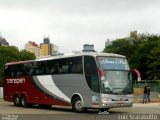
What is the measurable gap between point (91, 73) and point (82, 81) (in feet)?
3.38

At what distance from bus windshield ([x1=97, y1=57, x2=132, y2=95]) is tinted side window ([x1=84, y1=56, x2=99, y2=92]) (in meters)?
0.36

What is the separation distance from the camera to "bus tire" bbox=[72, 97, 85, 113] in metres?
27.1

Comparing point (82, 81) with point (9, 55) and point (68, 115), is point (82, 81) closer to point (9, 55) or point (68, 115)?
point (68, 115)

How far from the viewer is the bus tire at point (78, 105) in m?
27.1

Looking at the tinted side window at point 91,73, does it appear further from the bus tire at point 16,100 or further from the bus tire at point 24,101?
the bus tire at point 16,100

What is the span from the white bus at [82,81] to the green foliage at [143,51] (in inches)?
2469

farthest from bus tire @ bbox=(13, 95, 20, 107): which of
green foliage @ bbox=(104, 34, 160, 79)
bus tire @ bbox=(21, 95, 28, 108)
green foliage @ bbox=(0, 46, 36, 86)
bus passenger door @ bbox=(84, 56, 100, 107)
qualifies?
green foliage @ bbox=(104, 34, 160, 79)

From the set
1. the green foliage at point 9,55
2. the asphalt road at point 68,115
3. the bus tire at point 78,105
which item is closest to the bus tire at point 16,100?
the asphalt road at point 68,115

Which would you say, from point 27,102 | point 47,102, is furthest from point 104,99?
point 27,102

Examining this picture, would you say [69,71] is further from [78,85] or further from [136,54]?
[136,54]

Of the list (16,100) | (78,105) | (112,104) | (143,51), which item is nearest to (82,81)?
(78,105)

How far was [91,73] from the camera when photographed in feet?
86.5

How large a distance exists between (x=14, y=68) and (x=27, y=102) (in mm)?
3428

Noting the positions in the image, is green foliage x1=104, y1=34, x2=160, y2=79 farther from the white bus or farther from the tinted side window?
the tinted side window
